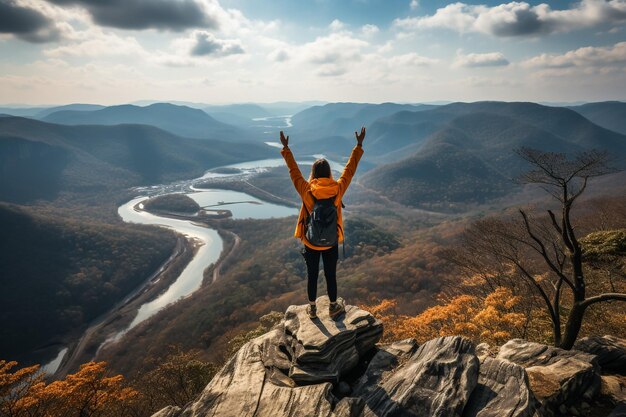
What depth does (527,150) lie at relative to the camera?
456 inches

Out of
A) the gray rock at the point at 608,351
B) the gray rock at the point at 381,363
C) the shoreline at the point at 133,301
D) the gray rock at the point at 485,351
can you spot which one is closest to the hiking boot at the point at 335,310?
the gray rock at the point at 381,363

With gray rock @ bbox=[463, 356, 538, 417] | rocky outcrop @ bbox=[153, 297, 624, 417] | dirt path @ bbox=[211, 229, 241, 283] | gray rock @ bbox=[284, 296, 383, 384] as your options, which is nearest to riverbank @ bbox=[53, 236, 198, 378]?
dirt path @ bbox=[211, 229, 241, 283]

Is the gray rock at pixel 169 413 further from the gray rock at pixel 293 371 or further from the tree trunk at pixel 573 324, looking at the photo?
the tree trunk at pixel 573 324

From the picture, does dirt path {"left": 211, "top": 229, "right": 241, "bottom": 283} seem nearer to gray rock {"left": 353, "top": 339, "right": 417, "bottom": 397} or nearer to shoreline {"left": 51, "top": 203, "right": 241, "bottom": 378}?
shoreline {"left": 51, "top": 203, "right": 241, "bottom": 378}

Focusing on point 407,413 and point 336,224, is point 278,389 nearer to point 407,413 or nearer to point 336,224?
point 407,413

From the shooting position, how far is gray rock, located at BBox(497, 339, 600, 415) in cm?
677

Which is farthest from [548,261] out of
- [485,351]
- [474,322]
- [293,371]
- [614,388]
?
[293,371]

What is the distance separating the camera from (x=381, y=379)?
7.27 meters

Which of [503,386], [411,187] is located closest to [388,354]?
[503,386]

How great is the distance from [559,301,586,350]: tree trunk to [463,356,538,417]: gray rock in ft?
13.8

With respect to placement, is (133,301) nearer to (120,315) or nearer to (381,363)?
(120,315)

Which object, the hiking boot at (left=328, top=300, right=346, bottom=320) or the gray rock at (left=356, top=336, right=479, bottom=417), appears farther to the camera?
the hiking boot at (left=328, top=300, right=346, bottom=320)

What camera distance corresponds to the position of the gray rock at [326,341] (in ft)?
22.8

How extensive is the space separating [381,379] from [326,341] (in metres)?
1.63
